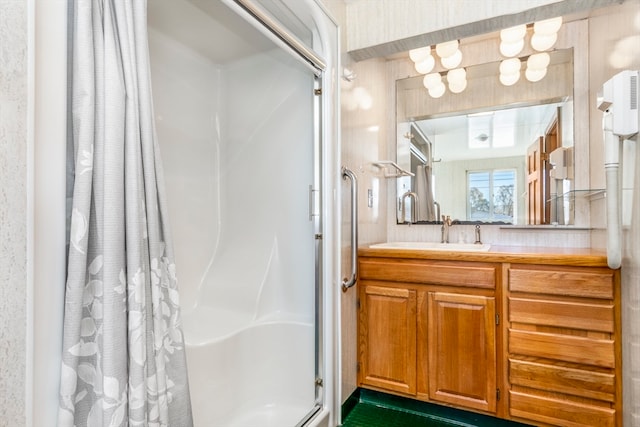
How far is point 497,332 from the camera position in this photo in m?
1.75

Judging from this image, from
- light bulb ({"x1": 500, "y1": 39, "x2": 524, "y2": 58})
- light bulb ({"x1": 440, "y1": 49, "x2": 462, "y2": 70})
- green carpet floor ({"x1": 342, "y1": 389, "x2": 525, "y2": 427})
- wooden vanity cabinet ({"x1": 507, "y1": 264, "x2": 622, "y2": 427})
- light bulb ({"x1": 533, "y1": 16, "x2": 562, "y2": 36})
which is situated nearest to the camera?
wooden vanity cabinet ({"x1": 507, "y1": 264, "x2": 622, "y2": 427})

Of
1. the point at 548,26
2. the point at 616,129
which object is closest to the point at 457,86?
the point at 548,26

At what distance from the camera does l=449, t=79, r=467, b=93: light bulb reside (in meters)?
2.46

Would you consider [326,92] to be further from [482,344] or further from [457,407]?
[457,407]

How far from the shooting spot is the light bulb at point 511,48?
7.23 ft

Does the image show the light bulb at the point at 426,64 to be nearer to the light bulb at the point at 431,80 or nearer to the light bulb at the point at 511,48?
the light bulb at the point at 431,80

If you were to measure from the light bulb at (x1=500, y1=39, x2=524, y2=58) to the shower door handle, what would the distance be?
4.46ft

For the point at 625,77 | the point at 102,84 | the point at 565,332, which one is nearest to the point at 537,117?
the point at 625,77

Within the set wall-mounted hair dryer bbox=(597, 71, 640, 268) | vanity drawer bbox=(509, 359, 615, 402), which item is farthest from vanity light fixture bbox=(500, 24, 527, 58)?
vanity drawer bbox=(509, 359, 615, 402)

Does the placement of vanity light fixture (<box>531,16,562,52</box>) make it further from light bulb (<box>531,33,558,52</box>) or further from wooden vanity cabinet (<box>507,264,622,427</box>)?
wooden vanity cabinet (<box>507,264,622,427</box>)

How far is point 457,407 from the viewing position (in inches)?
72.1

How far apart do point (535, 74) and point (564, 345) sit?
1.67m

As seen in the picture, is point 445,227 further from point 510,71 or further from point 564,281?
point 510,71

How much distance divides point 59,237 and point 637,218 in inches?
72.3
